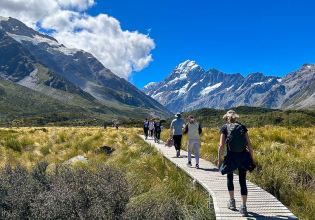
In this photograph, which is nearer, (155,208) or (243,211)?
(243,211)

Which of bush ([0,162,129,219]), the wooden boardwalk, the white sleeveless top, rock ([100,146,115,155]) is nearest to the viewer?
bush ([0,162,129,219])

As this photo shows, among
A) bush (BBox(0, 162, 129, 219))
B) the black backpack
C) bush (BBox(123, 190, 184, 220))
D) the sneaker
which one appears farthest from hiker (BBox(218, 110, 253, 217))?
bush (BBox(0, 162, 129, 219))

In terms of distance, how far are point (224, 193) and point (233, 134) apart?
191cm

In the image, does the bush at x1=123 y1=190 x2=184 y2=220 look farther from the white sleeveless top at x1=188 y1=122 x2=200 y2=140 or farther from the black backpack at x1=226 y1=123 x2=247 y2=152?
the white sleeveless top at x1=188 y1=122 x2=200 y2=140

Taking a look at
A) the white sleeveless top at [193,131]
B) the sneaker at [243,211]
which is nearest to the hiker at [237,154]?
the sneaker at [243,211]

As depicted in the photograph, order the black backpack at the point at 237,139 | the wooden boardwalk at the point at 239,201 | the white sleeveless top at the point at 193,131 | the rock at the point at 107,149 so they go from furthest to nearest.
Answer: the rock at the point at 107,149, the white sleeveless top at the point at 193,131, the black backpack at the point at 237,139, the wooden boardwalk at the point at 239,201

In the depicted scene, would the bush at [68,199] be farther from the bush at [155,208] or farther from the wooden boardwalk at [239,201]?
the wooden boardwalk at [239,201]

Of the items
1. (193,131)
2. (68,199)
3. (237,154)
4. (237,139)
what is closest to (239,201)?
(237,154)

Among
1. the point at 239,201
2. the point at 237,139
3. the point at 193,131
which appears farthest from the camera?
the point at 193,131

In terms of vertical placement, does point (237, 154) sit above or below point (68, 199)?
above

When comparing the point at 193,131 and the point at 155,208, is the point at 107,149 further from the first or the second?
the point at 155,208

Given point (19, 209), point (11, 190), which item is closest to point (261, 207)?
point (19, 209)

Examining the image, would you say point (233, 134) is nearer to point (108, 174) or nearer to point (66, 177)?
point (108, 174)

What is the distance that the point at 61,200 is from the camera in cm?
501
